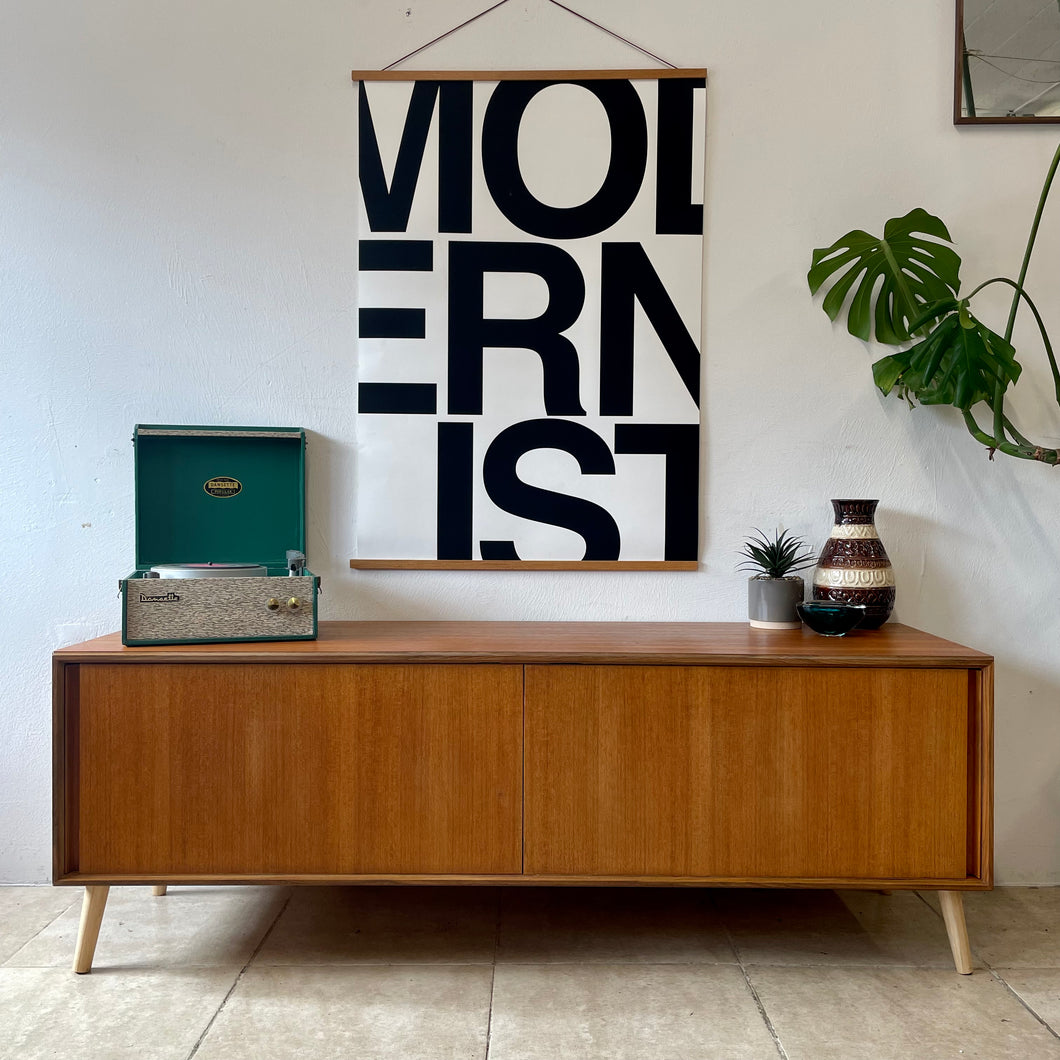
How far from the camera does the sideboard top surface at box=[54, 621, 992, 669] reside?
1804 mm

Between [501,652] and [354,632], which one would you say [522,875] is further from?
[354,632]

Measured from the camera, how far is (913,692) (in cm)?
181

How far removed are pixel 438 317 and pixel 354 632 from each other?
88 centimetres

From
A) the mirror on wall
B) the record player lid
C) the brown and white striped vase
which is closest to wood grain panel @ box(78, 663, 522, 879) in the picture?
the record player lid

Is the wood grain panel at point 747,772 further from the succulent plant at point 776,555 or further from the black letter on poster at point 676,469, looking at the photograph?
the black letter on poster at point 676,469

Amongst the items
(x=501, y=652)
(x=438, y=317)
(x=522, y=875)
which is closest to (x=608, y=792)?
(x=522, y=875)

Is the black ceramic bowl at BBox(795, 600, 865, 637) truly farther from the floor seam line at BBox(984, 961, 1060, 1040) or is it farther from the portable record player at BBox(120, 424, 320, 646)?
the portable record player at BBox(120, 424, 320, 646)

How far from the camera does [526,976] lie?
1846 mm

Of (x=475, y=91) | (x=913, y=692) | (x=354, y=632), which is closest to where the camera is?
(x=913, y=692)

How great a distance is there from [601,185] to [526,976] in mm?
1964

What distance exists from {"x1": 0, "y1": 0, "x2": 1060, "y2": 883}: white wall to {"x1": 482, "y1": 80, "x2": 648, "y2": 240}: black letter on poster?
94mm

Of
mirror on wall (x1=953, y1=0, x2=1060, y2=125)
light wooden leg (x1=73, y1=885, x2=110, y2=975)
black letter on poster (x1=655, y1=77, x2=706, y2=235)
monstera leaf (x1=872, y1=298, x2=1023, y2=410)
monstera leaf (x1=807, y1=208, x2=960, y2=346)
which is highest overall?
mirror on wall (x1=953, y1=0, x2=1060, y2=125)

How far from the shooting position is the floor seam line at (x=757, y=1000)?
159 centimetres

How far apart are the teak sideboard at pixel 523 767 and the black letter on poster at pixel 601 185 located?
3.89 ft
